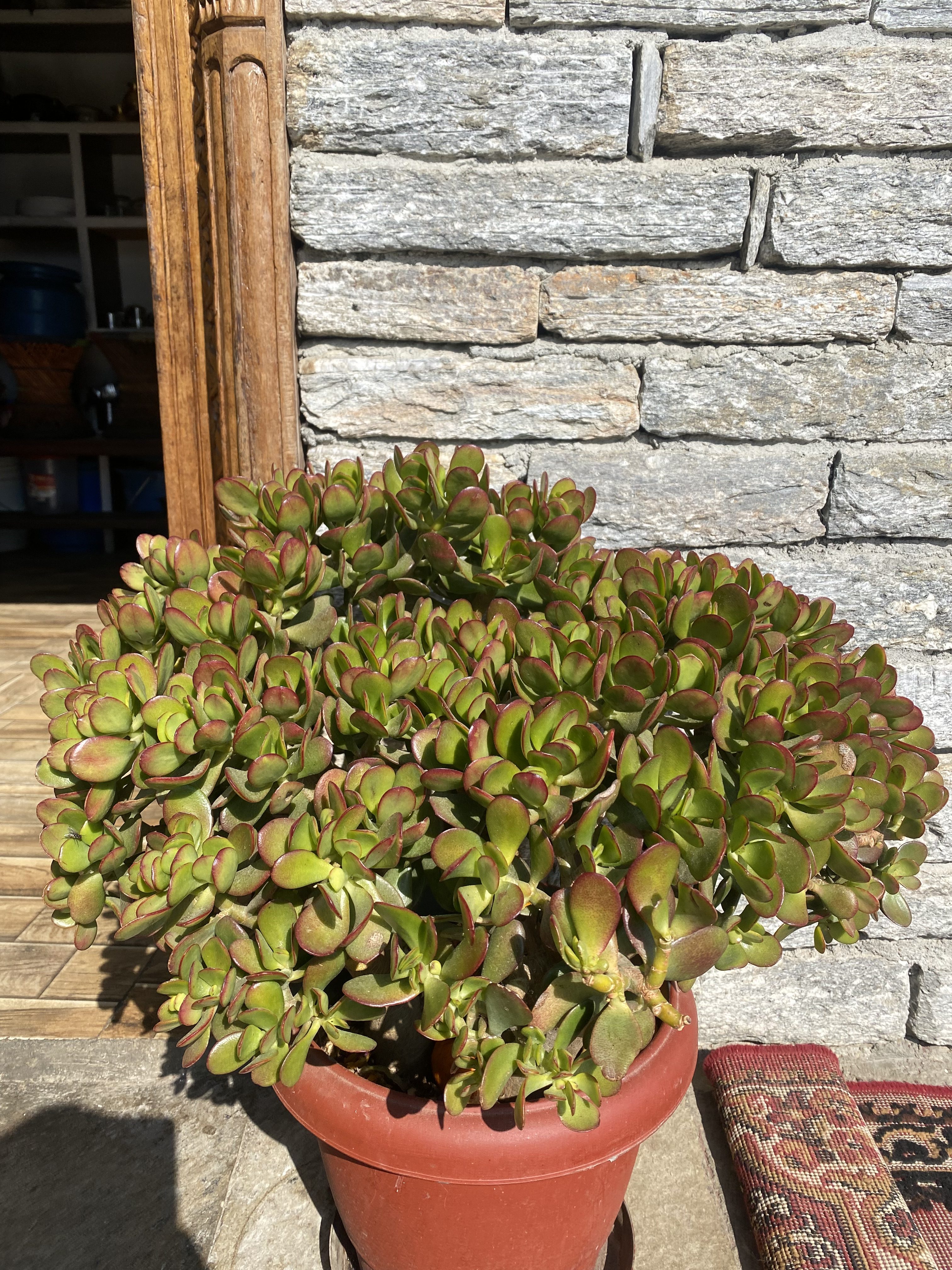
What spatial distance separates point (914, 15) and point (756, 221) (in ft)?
1.25

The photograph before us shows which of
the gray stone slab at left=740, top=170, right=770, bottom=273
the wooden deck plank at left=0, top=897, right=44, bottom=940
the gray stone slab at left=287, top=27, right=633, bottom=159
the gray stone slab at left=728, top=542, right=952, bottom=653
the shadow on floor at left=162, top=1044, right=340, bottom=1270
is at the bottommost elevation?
the shadow on floor at left=162, top=1044, right=340, bottom=1270

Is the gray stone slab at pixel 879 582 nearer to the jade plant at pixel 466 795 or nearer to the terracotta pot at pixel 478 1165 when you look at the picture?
the jade plant at pixel 466 795

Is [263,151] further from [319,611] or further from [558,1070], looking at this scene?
[558,1070]

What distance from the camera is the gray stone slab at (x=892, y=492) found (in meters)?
1.56

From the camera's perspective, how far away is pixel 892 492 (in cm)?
157

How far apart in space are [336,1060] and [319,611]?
23.3 inches

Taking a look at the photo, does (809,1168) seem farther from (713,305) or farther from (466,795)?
(713,305)

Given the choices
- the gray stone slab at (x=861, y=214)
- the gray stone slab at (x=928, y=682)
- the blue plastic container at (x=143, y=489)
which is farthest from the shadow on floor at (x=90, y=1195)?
the blue plastic container at (x=143, y=489)

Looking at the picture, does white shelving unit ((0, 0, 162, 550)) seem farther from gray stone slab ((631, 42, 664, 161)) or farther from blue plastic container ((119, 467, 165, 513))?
gray stone slab ((631, 42, 664, 161))

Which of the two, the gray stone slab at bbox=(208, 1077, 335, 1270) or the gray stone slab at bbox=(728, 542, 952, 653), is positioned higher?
the gray stone slab at bbox=(728, 542, 952, 653)

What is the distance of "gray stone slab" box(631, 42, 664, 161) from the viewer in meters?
1.36

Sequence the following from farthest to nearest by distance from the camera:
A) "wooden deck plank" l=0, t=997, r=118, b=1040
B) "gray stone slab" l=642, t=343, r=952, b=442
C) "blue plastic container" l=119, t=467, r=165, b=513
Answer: "blue plastic container" l=119, t=467, r=165, b=513 < "wooden deck plank" l=0, t=997, r=118, b=1040 < "gray stone slab" l=642, t=343, r=952, b=442

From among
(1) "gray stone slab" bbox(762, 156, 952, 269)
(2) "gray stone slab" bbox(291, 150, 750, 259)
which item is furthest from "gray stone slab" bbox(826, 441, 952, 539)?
(2) "gray stone slab" bbox(291, 150, 750, 259)

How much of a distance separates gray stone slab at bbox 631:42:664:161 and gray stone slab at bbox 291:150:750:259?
0.03m
